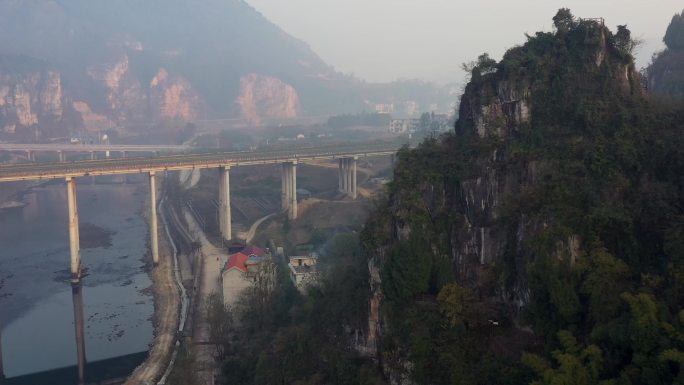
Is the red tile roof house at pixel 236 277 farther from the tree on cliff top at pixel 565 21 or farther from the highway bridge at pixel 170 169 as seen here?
the tree on cliff top at pixel 565 21

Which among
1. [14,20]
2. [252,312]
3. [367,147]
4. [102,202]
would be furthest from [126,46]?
[252,312]

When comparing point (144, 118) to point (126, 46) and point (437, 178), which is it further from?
point (437, 178)

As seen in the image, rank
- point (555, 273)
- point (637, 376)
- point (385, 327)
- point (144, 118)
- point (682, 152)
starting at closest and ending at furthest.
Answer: point (637, 376) → point (555, 273) → point (682, 152) → point (385, 327) → point (144, 118)

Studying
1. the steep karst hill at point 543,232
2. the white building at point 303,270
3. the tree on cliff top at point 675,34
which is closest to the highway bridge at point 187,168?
the white building at point 303,270

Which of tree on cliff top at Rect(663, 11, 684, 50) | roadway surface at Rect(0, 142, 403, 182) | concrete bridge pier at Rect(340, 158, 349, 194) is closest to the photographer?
tree on cliff top at Rect(663, 11, 684, 50)

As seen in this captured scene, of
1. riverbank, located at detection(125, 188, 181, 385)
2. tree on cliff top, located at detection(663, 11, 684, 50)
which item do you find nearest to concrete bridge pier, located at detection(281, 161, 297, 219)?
riverbank, located at detection(125, 188, 181, 385)

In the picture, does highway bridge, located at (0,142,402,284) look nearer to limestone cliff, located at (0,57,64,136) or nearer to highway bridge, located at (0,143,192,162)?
A: highway bridge, located at (0,143,192,162)

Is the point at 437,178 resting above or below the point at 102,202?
above
